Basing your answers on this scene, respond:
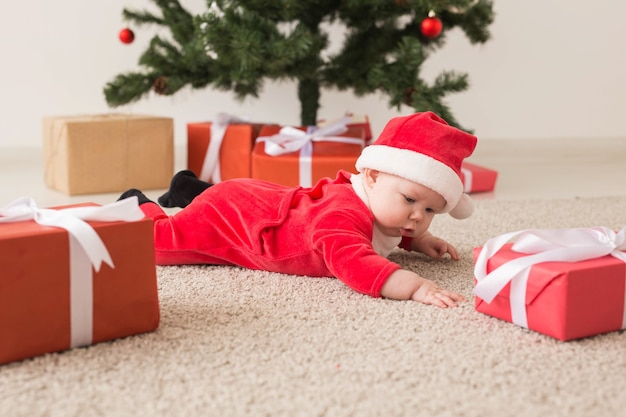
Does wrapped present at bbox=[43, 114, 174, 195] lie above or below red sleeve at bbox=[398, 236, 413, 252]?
above

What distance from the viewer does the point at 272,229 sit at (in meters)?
1.23

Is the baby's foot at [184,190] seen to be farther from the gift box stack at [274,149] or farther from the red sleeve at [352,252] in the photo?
the gift box stack at [274,149]

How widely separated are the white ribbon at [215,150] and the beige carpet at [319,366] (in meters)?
1.11

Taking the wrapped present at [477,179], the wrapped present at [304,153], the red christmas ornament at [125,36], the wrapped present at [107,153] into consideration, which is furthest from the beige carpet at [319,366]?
the red christmas ornament at [125,36]

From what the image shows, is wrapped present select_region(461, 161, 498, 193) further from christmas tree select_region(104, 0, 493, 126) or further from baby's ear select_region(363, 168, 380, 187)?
baby's ear select_region(363, 168, 380, 187)

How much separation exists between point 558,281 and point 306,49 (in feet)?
3.94

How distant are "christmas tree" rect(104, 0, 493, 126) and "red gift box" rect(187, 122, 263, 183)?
131 mm

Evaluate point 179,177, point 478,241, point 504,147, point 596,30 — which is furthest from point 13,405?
point 596,30

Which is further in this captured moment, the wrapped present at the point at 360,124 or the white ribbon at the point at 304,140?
the wrapped present at the point at 360,124

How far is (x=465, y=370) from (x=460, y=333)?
120 millimetres

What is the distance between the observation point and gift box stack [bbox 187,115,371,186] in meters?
2.03

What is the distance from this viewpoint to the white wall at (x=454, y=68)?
2502 mm

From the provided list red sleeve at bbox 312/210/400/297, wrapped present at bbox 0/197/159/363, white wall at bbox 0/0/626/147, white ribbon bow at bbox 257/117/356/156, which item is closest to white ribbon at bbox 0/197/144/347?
wrapped present at bbox 0/197/159/363

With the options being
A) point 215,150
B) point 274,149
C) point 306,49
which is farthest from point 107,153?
point 306,49
